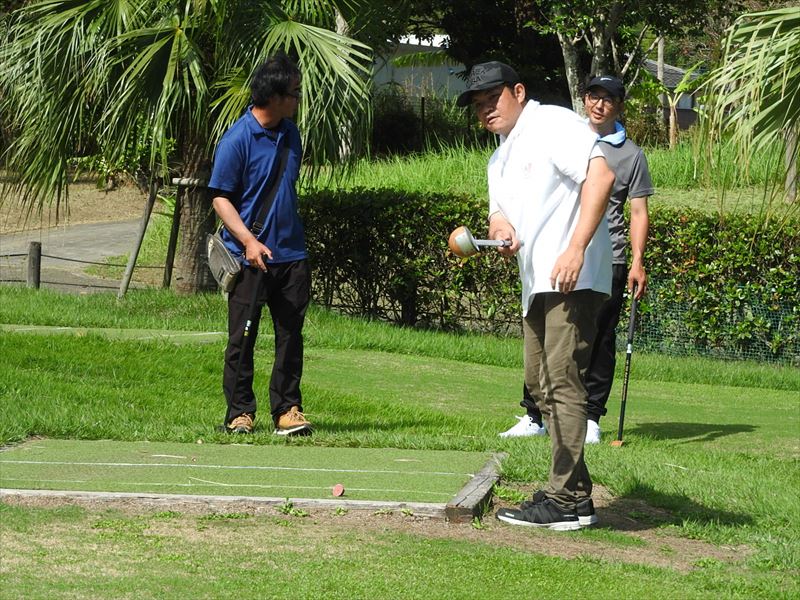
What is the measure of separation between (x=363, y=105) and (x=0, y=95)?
4412 mm

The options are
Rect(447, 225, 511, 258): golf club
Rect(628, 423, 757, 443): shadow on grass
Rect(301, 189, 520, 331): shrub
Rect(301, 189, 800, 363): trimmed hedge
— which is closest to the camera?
Rect(447, 225, 511, 258): golf club

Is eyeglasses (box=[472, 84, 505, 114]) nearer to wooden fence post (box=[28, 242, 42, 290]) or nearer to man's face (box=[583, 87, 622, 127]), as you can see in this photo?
man's face (box=[583, 87, 622, 127])

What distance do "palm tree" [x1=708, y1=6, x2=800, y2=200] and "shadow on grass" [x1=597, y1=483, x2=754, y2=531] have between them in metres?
→ 2.06

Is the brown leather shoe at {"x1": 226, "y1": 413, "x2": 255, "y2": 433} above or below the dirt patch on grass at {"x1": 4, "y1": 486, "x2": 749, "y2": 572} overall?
below

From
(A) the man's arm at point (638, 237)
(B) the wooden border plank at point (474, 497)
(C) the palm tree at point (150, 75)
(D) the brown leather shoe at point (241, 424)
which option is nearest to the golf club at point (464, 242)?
(B) the wooden border plank at point (474, 497)

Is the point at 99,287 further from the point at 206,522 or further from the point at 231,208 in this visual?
the point at 206,522

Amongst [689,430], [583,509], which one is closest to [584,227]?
[583,509]

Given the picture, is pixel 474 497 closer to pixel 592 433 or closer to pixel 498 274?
pixel 592 433

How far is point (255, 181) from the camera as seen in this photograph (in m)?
7.44

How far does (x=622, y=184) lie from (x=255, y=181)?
7.34ft

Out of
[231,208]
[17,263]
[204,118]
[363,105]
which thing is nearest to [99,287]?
[17,263]

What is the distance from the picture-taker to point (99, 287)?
18.8 m

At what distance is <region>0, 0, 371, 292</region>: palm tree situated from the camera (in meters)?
13.3

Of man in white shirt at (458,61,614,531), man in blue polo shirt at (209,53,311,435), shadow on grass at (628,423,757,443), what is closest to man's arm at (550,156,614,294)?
man in white shirt at (458,61,614,531)
